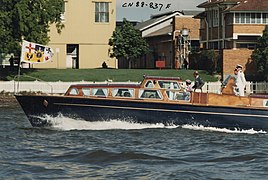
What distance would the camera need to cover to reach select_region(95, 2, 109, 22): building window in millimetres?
81312

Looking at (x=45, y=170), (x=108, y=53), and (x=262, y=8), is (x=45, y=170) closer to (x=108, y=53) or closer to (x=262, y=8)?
(x=262, y=8)

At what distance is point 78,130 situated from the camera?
33312 mm

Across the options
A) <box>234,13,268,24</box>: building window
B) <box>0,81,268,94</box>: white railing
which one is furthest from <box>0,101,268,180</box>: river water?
<box>234,13,268,24</box>: building window

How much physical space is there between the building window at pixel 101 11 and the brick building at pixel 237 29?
10.6 meters

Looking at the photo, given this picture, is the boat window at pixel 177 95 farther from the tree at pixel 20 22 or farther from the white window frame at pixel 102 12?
the white window frame at pixel 102 12

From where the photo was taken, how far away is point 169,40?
287 ft

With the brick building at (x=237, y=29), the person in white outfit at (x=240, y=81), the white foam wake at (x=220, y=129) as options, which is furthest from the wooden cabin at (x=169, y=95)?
the brick building at (x=237, y=29)

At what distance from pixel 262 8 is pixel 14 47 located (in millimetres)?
23603

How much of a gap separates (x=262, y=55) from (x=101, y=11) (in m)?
20.2

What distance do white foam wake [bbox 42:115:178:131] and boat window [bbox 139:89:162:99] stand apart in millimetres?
1145

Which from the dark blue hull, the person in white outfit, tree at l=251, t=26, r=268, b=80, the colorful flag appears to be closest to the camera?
the dark blue hull

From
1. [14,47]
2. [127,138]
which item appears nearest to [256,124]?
[127,138]

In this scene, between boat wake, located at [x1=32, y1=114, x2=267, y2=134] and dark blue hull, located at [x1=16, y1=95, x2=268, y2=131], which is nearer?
dark blue hull, located at [x1=16, y1=95, x2=268, y2=131]

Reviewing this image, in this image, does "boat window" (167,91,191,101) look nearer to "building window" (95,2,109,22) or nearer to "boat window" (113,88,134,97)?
"boat window" (113,88,134,97)
